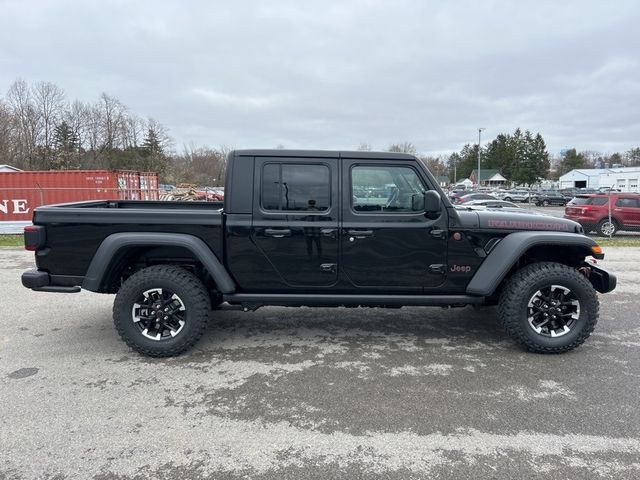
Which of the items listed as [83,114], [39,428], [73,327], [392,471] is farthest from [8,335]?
[83,114]

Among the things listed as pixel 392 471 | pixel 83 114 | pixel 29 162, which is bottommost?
pixel 392 471

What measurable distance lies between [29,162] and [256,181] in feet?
164

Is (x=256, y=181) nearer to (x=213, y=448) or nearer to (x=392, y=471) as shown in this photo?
(x=213, y=448)

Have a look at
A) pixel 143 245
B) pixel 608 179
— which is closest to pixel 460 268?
pixel 143 245

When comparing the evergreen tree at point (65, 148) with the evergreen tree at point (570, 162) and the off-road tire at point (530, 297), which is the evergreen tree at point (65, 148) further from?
the evergreen tree at point (570, 162)

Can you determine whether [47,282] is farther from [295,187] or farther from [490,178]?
[490,178]

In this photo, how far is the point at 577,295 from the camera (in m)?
4.11

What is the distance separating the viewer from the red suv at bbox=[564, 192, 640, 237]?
15.1m

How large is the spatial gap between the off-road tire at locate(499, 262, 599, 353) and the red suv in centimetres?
1288

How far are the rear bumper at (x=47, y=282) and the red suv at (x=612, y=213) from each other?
15944mm

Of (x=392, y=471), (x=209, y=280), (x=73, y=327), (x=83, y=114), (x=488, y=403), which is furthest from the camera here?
(x=83, y=114)

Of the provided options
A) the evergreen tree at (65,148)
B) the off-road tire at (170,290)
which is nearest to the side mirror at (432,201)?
the off-road tire at (170,290)

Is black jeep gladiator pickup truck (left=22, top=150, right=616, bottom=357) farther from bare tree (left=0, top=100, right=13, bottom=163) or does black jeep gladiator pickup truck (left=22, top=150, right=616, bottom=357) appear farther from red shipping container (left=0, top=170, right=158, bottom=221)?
bare tree (left=0, top=100, right=13, bottom=163)

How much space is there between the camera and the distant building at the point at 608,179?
6134 cm
